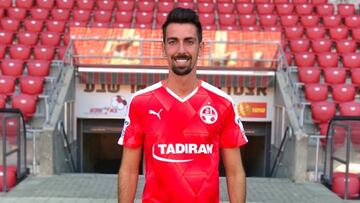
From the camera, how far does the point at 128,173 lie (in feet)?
7.68

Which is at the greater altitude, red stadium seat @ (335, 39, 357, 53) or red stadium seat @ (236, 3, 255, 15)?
red stadium seat @ (236, 3, 255, 15)

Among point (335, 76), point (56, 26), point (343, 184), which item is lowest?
point (343, 184)

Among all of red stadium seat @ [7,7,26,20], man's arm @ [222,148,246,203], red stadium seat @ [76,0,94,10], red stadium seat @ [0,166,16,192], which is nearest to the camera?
man's arm @ [222,148,246,203]

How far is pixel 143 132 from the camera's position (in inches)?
90.8

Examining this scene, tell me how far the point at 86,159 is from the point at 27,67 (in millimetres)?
3724

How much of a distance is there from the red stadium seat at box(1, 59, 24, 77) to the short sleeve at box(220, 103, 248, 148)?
8453 millimetres

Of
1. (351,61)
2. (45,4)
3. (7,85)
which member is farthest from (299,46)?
(45,4)

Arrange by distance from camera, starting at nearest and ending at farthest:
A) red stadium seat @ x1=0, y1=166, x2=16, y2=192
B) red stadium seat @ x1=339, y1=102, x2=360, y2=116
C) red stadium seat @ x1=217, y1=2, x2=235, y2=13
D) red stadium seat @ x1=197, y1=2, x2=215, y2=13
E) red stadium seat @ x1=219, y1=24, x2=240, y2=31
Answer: red stadium seat @ x1=0, y1=166, x2=16, y2=192
red stadium seat @ x1=339, y1=102, x2=360, y2=116
red stadium seat @ x1=219, y1=24, x2=240, y2=31
red stadium seat @ x1=197, y1=2, x2=215, y2=13
red stadium seat @ x1=217, y1=2, x2=235, y2=13

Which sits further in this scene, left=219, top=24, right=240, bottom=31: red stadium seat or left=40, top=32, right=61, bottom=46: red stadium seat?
left=219, top=24, right=240, bottom=31: red stadium seat

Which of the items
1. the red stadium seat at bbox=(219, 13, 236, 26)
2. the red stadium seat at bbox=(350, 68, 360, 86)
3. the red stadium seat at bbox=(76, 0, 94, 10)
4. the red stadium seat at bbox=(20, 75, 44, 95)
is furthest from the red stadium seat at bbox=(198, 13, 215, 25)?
the red stadium seat at bbox=(20, 75, 44, 95)

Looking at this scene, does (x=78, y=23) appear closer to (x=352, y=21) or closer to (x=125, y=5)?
(x=125, y=5)

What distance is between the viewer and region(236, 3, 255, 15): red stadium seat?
14.0 meters

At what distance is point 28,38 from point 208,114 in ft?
33.3

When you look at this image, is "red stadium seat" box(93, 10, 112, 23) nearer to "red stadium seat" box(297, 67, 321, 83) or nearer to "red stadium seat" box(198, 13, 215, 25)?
"red stadium seat" box(198, 13, 215, 25)
